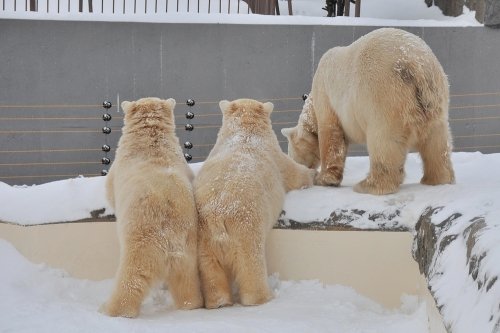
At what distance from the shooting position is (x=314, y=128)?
22.3 feet

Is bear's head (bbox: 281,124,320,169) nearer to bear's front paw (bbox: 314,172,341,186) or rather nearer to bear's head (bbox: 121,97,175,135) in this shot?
bear's front paw (bbox: 314,172,341,186)

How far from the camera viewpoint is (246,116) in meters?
6.01

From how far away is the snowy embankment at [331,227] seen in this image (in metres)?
3.42

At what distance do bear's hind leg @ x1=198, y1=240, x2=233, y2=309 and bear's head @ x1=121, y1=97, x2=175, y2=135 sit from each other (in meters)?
1.07

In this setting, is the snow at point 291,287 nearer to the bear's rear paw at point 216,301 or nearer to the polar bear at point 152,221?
the bear's rear paw at point 216,301

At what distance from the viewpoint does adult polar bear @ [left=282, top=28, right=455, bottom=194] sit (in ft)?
18.0

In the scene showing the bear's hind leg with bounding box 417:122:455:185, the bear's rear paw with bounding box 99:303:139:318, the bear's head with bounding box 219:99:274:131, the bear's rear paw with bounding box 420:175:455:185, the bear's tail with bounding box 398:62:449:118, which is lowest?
the bear's rear paw with bounding box 99:303:139:318

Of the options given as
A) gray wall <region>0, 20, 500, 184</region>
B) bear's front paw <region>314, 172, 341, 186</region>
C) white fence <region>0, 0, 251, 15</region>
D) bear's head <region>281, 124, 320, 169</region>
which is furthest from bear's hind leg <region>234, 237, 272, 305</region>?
white fence <region>0, 0, 251, 15</region>

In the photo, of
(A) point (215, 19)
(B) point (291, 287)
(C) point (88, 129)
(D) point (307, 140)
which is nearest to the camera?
(B) point (291, 287)

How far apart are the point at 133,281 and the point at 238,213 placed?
2.72 ft

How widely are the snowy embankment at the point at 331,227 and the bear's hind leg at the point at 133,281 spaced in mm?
119

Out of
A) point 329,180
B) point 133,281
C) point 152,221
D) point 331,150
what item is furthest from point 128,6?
point 133,281

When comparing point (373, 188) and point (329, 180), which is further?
point (329, 180)

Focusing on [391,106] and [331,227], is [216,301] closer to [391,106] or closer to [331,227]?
[331,227]
